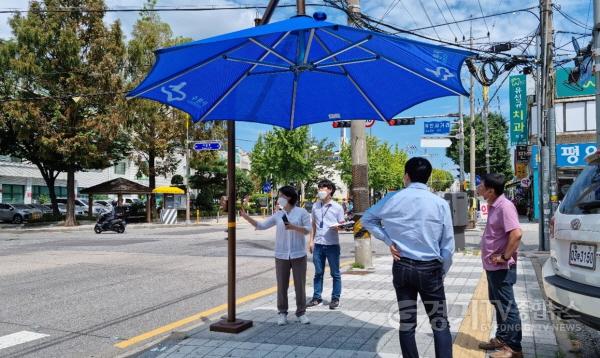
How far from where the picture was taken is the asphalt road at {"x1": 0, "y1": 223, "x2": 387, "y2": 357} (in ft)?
19.4

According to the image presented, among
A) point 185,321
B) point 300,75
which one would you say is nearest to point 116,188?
point 185,321

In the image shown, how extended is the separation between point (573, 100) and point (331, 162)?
32.9 metres

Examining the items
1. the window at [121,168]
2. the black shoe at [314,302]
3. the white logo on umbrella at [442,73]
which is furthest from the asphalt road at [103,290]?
the window at [121,168]

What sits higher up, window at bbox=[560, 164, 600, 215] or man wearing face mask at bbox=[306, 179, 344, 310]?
window at bbox=[560, 164, 600, 215]

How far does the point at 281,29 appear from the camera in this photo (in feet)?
12.6

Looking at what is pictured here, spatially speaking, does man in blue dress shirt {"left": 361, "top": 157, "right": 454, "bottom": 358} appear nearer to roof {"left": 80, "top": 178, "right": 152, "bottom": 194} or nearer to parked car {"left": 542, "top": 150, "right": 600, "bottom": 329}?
parked car {"left": 542, "top": 150, "right": 600, "bottom": 329}

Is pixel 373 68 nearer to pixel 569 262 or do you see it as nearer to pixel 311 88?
pixel 311 88

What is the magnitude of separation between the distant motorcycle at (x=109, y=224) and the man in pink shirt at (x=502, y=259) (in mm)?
22032

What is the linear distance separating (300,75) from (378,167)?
5918 centimetres

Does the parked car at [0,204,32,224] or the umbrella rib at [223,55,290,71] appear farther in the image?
the parked car at [0,204,32,224]

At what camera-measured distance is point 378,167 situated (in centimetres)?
6384

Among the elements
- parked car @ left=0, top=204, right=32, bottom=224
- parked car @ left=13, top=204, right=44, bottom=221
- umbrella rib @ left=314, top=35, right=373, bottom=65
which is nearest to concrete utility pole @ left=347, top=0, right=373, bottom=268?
umbrella rib @ left=314, top=35, right=373, bottom=65

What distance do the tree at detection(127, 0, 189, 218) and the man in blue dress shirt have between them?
28.6m

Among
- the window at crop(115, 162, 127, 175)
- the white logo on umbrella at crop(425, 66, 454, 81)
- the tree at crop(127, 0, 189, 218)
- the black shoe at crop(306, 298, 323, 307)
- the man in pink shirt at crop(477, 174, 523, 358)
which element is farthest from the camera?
the window at crop(115, 162, 127, 175)
